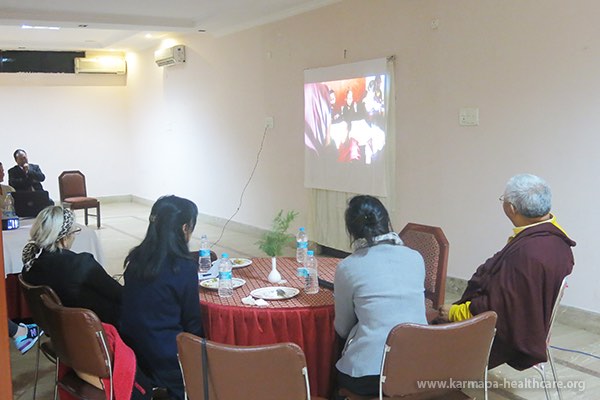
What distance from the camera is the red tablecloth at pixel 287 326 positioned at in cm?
248

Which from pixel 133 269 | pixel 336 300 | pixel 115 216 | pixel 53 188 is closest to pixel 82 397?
pixel 133 269

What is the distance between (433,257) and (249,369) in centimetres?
166

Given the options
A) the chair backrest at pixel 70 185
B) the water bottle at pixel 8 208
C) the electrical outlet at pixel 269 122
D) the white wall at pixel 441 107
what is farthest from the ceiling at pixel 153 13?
the water bottle at pixel 8 208

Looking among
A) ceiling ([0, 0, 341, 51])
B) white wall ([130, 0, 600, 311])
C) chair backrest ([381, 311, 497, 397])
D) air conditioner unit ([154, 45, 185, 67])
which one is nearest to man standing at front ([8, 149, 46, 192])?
ceiling ([0, 0, 341, 51])

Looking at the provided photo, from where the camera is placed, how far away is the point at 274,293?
106 inches

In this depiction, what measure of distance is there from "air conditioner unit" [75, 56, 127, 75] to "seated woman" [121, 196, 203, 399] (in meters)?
9.26

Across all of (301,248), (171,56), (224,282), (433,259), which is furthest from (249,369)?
(171,56)

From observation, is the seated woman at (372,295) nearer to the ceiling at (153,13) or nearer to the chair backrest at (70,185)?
the ceiling at (153,13)

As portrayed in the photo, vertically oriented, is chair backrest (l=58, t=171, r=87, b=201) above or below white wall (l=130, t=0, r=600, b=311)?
below

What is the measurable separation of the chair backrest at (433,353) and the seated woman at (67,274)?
144 centimetres

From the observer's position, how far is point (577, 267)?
402cm

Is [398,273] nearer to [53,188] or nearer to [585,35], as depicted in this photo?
[585,35]

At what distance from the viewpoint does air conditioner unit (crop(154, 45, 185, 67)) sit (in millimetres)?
8914

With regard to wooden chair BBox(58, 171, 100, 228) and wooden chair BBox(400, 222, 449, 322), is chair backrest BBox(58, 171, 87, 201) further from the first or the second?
wooden chair BBox(400, 222, 449, 322)
